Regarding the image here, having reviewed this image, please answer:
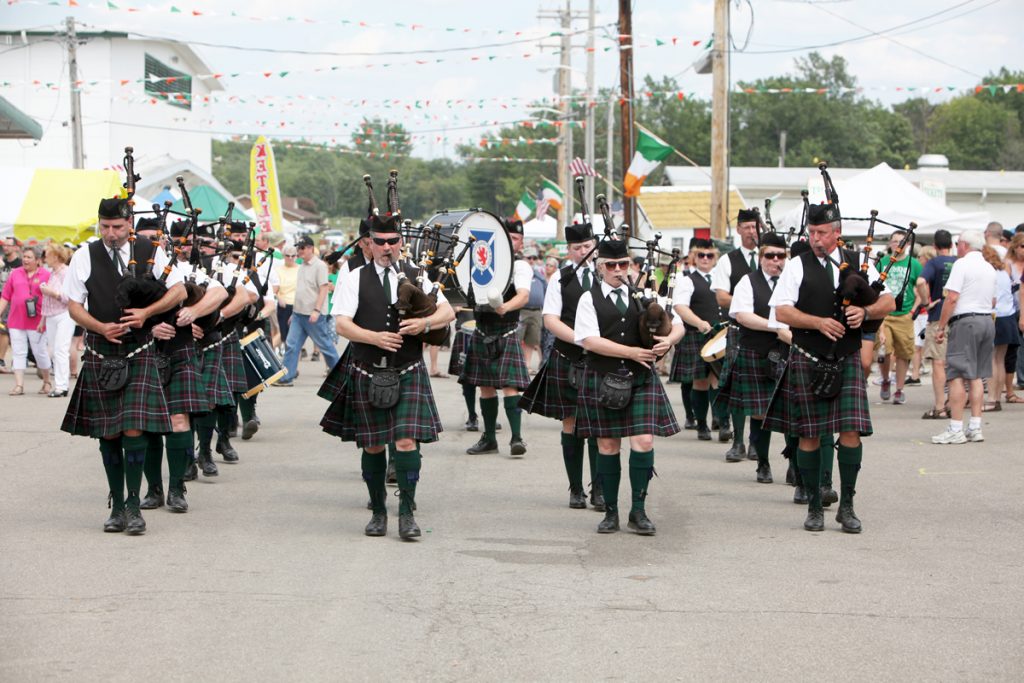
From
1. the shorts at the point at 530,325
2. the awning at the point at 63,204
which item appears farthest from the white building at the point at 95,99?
the shorts at the point at 530,325

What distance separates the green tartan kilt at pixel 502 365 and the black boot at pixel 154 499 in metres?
3.11

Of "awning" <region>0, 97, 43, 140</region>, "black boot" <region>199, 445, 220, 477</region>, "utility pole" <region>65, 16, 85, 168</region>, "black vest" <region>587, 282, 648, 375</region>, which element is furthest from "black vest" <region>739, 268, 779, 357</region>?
"utility pole" <region>65, 16, 85, 168</region>

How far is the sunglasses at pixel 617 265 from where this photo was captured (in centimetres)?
696

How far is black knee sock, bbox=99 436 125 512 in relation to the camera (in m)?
6.92

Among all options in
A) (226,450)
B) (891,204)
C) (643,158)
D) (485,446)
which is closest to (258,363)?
(226,450)

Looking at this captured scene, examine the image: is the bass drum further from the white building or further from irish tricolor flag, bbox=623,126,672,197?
the white building

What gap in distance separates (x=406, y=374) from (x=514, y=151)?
65.6 meters

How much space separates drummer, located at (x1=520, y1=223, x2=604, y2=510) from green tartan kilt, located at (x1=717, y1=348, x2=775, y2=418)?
1.55 metres

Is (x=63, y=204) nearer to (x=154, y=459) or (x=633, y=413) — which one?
(x=154, y=459)

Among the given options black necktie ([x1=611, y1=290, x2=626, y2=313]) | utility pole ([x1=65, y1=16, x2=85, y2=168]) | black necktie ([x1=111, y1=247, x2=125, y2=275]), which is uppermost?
utility pole ([x1=65, y1=16, x2=85, y2=168])

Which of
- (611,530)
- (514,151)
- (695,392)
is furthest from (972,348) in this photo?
(514,151)

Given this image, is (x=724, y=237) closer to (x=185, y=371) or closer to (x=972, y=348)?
(x=972, y=348)

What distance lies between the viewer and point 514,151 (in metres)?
71.6

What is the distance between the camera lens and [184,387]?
7.74 m
